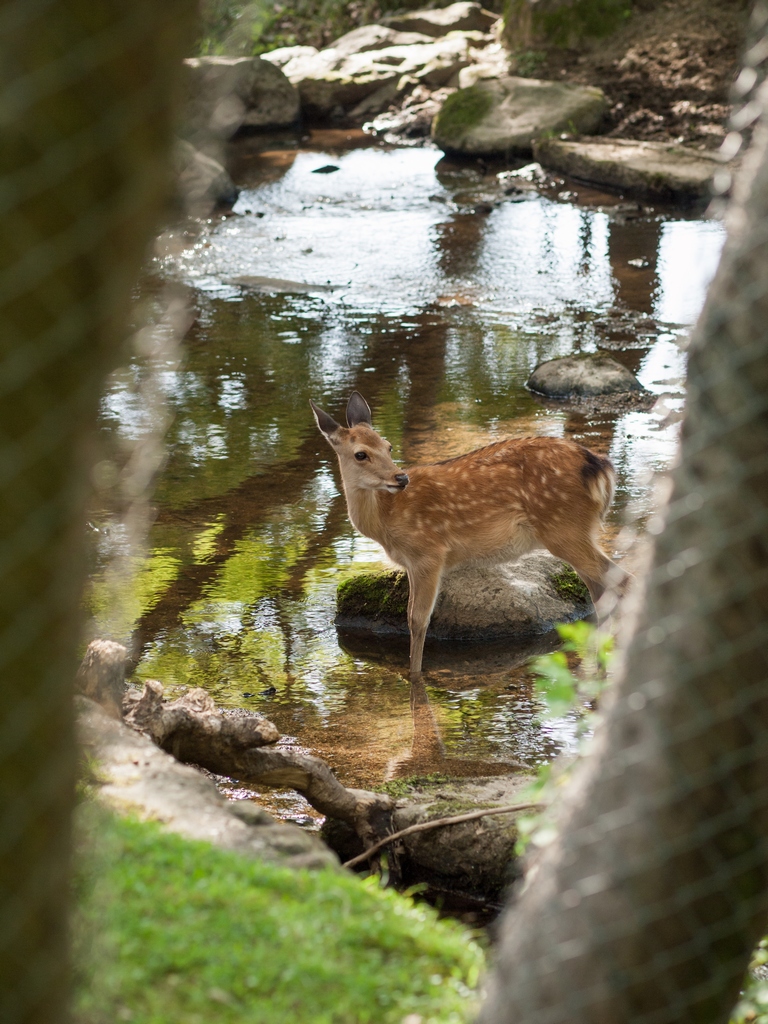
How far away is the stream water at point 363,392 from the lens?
6.58m

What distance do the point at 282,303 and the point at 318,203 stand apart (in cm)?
556

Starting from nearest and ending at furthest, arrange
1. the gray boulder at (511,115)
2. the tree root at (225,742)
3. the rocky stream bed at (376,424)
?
the tree root at (225,742) → the rocky stream bed at (376,424) → the gray boulder at (511,115)

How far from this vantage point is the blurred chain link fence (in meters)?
1.89

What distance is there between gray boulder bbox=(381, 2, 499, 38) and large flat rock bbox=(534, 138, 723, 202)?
9.50m

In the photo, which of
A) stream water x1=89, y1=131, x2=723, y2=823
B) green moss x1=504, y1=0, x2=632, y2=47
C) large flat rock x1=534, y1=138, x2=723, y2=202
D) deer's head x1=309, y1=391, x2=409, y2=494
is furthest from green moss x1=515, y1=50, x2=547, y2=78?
deer's head x1=309, y1=391, x2=409, y2=494

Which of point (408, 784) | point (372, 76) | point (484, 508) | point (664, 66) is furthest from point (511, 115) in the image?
point (408, 784)

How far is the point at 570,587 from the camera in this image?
7762 mm

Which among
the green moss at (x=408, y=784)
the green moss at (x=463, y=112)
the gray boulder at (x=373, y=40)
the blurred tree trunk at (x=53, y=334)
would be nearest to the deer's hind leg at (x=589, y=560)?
the green moss at (x=408, y=784)

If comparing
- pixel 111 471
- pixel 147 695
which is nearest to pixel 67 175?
pixel 147 695

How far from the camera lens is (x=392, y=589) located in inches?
302

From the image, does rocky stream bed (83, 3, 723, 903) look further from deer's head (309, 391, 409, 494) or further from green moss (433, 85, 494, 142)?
deer's head (309, 391, 409, 494)

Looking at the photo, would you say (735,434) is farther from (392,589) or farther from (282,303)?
(282,303)

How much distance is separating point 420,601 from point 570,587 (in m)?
1.17

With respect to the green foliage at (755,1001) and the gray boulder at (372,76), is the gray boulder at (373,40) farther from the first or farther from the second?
the green foliage at (755,1001)
